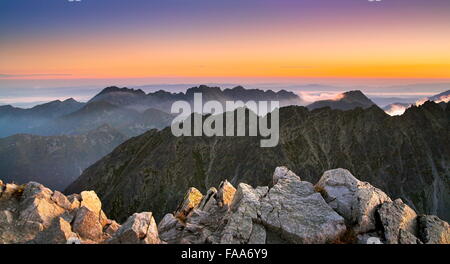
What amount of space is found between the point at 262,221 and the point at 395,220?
9809 millimetres

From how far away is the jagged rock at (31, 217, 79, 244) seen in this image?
2323 cm

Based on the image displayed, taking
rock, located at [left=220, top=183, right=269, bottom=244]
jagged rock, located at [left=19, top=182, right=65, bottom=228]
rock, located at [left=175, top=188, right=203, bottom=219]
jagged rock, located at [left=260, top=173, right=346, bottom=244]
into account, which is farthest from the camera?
rock, located at [left=175, top=188, right=203, bottom=219]

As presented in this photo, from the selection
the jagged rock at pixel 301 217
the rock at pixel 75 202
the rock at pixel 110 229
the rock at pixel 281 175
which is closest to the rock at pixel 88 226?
the rock at pixel 110 229

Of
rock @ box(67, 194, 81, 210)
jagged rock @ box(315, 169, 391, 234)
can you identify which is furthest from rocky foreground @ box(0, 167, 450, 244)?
rock @ box(67, 194, 81, 210)

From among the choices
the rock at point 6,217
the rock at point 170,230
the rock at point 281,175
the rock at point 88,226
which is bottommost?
the rock at point 170,230

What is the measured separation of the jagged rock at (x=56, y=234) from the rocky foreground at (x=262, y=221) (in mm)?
70

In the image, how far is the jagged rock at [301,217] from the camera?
21859mm

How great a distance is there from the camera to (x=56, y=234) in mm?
23688

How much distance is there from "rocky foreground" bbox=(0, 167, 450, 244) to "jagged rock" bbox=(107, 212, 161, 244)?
67 mm

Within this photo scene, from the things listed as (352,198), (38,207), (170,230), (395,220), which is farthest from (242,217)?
(38,207)

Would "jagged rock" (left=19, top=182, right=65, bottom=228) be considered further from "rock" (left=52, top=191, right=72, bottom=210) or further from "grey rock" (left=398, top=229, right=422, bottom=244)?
"grey rock" (left=398, top=229, right=422, bottom=244)

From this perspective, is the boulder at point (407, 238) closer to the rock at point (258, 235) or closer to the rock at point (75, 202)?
the rock at point (258, 235)
